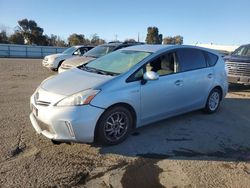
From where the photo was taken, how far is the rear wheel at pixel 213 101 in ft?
22.3

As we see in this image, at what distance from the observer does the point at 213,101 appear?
6.94 metres

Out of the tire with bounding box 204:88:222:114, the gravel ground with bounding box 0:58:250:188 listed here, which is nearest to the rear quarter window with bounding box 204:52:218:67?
the tire with bounding box 204:88:222:114

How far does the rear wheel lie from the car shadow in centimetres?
14

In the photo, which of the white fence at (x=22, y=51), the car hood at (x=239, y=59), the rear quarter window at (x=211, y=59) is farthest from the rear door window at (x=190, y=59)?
the white fence at (x=22, y=51)

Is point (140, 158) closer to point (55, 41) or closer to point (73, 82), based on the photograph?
point (73, 82)

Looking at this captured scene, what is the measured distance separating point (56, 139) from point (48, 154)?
0.26 m

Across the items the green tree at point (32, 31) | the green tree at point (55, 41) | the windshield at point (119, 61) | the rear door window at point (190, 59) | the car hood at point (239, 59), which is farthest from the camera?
the green tree at point (55, 41)

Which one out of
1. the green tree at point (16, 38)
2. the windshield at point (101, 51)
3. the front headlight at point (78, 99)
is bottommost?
the front headlight at point (78, 99)

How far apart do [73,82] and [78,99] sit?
59 cm

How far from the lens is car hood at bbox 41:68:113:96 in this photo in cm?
452

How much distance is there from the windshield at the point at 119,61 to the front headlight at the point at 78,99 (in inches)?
36.5

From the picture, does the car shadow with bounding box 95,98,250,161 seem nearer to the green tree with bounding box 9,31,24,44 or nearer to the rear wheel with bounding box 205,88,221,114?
the rear wheel with bounding box 205,88,221,114

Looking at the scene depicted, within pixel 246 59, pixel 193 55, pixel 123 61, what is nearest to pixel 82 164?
pixel 123 61

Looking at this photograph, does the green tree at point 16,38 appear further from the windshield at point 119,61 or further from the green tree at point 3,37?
the windshield at point 119,61
